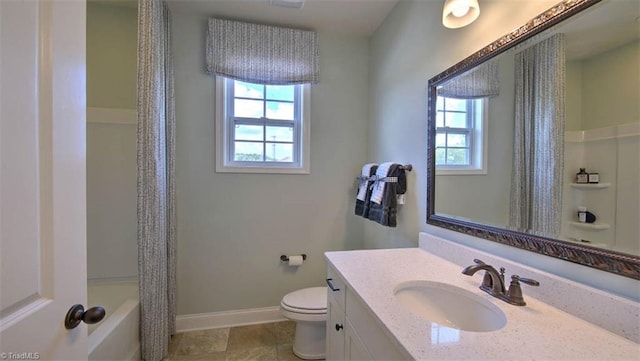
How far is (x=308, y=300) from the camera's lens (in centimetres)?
189

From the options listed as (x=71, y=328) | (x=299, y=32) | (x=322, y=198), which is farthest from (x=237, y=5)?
(x=71, y=328)

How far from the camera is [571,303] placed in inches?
33.5

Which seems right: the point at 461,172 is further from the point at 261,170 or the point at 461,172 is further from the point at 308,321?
the point at 261,170

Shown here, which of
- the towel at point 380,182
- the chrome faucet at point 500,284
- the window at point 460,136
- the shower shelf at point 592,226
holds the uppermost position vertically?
the window at point 460,136

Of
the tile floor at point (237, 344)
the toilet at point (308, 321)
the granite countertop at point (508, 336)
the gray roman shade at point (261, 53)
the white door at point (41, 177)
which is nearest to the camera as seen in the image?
the white door at point (41, 177)

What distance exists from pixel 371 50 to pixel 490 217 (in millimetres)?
1873

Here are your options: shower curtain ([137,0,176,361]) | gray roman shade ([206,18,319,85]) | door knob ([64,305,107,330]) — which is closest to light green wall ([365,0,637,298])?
gray roman shade ([206,18,319,85])

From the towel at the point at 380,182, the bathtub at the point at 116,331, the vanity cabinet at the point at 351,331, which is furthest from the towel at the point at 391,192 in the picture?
the bathtub at the point at 116,331

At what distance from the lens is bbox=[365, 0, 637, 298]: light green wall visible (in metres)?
1.03

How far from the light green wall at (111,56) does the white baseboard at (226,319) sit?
5.77ft

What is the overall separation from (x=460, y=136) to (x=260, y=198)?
1585 mm

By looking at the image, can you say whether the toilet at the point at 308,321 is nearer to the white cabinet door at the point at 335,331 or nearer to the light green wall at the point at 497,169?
the white cabinet door at the point at 335,331

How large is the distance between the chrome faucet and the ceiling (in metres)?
1.92

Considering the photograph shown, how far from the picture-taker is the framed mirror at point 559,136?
2.52ft
